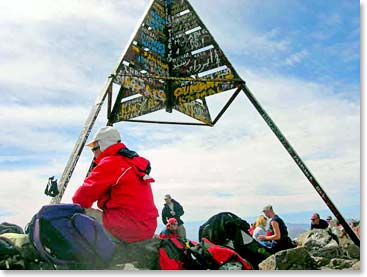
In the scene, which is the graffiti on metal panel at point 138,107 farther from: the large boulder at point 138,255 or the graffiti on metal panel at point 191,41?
the large boulder at point 138,255

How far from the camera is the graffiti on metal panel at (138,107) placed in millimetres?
6467

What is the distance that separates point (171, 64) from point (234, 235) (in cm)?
353

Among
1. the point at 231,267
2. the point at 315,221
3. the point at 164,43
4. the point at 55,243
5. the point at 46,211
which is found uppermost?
the point at 164,43

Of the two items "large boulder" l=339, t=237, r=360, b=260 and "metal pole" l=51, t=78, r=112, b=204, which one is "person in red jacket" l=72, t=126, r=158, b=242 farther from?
"large boulder" l=339, t=237, r=360, b=260

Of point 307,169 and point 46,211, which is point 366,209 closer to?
point 307,169

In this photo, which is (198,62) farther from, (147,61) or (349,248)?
(349,248)


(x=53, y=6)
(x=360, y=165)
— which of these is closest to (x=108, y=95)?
(x=53, y=6)

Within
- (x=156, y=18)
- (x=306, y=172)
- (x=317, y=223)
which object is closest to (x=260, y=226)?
(x=306, y=172)

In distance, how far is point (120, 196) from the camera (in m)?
3.13

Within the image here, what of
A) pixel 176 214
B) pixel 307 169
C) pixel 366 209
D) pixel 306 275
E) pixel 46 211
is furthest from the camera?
pixel 176 214

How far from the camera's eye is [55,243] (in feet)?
9.62

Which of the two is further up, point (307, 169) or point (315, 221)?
point (307, 169)

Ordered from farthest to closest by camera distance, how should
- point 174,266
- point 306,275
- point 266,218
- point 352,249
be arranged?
point 266,218 → point 352,249 → point 306,275 → point 174,266

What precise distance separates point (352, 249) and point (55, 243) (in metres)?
3.24
